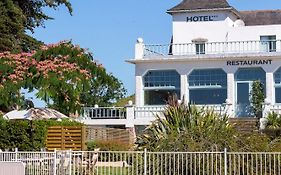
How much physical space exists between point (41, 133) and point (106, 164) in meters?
9.21

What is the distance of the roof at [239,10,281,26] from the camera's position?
51000 millimetres

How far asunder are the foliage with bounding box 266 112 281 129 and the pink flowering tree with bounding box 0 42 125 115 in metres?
9.44

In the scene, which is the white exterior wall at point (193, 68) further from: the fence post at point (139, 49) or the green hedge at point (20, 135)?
the green hedge at point (20, 135)

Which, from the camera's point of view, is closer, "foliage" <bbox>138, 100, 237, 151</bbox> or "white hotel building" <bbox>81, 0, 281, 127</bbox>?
"foliage" <bbox>138, 100, 237, 151</bbox>

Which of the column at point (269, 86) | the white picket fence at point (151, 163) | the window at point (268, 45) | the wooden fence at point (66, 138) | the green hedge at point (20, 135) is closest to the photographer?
the white picket fence at point (151, 163)

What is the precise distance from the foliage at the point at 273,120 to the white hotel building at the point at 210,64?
11.3 ft

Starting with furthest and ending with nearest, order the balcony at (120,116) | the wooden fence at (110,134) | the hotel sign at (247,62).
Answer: the hotel sign at (247,62) < the balcony at (120,116) < the wooden fence at (110,134)

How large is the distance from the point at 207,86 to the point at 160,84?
3.12 meters

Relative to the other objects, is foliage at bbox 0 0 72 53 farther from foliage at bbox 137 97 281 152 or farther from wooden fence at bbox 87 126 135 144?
foliage at bbox 137 97 281 152

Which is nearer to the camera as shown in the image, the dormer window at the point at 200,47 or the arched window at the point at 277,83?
the arched window at the point at 277,83

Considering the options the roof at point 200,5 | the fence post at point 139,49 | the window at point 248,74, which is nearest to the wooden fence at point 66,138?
the fence post at point 139,49

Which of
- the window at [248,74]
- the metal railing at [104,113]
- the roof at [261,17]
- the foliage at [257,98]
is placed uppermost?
the roof at [261,17]

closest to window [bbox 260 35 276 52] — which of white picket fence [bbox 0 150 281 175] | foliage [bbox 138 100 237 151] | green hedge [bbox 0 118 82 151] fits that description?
green hedge [bbox 0 118 82 151]

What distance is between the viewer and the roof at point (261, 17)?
167 ft
